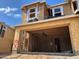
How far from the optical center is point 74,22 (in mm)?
7504

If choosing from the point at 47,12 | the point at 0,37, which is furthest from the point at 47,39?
the point at 0,37

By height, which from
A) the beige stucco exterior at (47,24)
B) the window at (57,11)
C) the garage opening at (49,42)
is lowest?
the garage opening at (49,42)

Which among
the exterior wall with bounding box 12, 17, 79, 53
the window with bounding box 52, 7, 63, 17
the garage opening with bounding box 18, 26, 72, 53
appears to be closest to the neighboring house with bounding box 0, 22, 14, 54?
the garage opening with bounding box 18, 26, 72, 53

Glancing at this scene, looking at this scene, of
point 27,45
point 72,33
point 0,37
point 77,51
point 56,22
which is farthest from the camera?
point 0,37

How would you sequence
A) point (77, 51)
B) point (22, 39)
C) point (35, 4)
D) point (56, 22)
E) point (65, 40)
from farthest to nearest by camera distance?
point (35, 4) < point (65, 40) < point (22, 39) < point (56, 22) < point (77, 51)

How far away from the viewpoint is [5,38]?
1577 cm

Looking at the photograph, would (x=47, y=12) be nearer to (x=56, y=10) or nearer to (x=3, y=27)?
(x=56, y=10)

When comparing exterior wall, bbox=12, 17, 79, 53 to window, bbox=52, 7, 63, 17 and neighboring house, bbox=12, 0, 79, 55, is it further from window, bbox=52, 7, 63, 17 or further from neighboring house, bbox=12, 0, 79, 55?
window, bbox=52, 7, 63, 17

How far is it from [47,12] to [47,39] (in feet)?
11.8

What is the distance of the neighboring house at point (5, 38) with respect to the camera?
590 inches

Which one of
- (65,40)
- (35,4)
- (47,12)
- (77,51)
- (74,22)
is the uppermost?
(35,4)

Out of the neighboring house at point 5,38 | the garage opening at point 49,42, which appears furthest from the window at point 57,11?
the neighboring house at point 5,38

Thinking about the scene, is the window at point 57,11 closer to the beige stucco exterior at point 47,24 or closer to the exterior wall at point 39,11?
the beige stucco exterior at point 47,24

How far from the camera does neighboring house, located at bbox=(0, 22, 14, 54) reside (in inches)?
590
